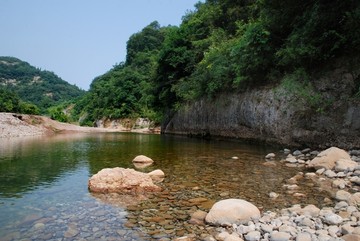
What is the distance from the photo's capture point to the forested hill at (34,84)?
4205 inches

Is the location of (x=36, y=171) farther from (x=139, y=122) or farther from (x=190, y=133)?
(x=139, y=122)

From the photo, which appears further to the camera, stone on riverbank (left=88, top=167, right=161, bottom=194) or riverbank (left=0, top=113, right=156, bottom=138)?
riverbank (left=0, top=113, right=156, bottom=138)

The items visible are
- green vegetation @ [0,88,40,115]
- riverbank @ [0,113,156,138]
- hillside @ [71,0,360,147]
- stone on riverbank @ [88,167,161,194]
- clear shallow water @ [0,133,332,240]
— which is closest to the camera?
clear shallow water @ [0,133,332,240]

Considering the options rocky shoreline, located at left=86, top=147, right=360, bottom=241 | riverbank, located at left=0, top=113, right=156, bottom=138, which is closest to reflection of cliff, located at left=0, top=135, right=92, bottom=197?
rocky shoreline, located at left=86, top=147, right=360, bottom=241

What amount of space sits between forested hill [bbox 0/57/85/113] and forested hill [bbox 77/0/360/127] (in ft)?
266

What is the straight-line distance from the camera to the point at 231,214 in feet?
17.4

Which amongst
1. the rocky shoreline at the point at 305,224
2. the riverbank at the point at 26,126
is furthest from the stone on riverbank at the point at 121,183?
the riverbank at the point at 26,126

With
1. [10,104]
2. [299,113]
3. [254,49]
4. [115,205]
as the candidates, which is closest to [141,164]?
[115,205]

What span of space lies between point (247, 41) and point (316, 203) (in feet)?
42.3

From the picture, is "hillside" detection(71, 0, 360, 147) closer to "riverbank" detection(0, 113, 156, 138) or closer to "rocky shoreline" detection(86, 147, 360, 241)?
"rocky shoreline" detection(86, 147, 360, 241)

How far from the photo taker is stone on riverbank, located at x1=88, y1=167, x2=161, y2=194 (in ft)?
24.5

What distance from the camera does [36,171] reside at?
10250mm

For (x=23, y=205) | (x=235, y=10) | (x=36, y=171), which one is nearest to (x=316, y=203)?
(x=23, y=205)

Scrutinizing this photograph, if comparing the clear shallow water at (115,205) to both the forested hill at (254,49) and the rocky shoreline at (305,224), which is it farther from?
the forested hill at (254,49)
